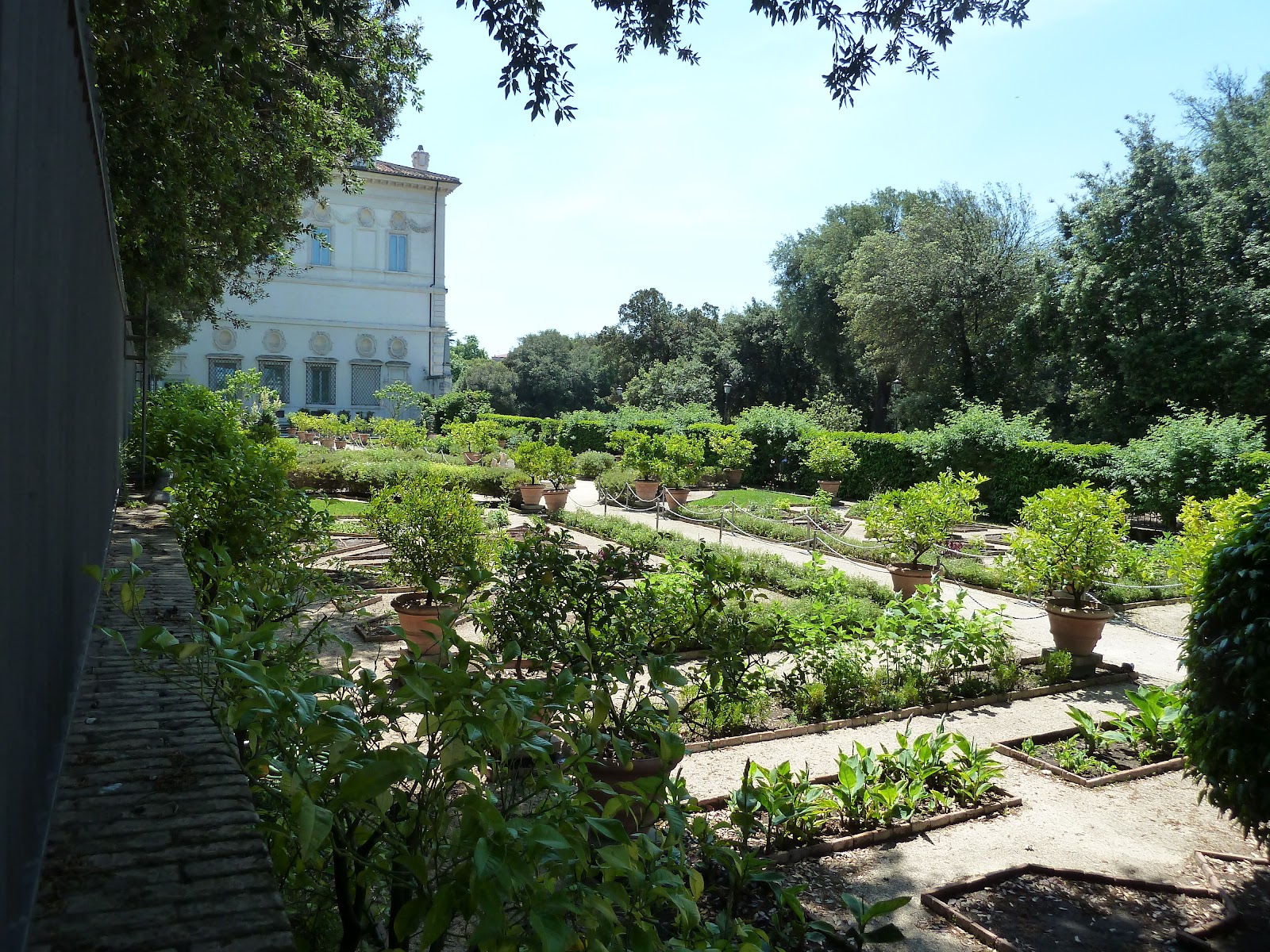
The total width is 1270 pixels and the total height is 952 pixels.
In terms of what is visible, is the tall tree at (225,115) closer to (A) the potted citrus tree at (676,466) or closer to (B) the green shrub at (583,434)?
(A) the potted citrus tree at (676,466)

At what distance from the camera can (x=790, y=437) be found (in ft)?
82.1

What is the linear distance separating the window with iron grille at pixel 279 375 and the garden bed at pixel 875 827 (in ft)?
140

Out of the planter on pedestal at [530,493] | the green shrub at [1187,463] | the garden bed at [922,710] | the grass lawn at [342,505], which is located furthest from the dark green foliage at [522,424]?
the garden bed at [922,710]

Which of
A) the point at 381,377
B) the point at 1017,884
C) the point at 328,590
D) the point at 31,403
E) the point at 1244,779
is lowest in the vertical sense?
the point at 1017,884

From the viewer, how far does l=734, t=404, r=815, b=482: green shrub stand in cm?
2470

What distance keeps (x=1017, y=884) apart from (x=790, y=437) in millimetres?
21296

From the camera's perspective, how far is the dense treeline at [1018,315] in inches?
891

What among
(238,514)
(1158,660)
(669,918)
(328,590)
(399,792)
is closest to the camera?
(399,792)

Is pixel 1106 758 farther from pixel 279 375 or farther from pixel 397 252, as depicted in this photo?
pixel 397 252

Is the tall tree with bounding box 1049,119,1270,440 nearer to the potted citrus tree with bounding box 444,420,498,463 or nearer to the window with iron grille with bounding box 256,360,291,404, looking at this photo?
the potted citrus tree with bounding box 444,420,498,463

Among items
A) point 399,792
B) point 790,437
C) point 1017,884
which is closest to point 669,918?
point 1017,884

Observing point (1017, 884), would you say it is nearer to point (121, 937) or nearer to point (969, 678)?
point (969, 678)

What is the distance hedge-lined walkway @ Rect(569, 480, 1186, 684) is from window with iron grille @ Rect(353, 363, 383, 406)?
3280 cm

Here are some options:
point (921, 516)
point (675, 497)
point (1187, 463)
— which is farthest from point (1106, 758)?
point (675, 497)
